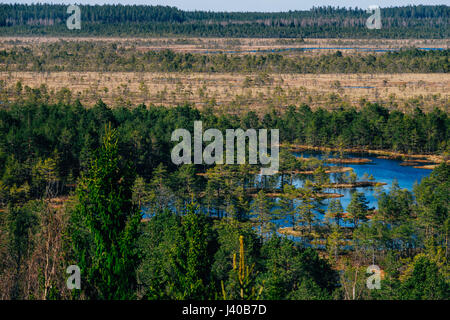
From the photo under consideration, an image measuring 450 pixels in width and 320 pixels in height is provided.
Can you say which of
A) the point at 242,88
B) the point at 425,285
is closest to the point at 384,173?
the point at 425,285

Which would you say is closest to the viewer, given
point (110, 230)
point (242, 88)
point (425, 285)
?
point (110, 230)

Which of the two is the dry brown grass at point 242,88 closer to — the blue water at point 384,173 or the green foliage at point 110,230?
the blue water at point 384,173

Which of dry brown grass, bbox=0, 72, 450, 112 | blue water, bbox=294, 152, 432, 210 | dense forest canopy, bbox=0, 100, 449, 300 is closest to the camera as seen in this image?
dense forest canopy, bbox=0, 100, 449, 300

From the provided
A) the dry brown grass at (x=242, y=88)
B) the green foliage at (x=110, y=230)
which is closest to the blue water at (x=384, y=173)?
the dry brown grass at (x=242, y=88)

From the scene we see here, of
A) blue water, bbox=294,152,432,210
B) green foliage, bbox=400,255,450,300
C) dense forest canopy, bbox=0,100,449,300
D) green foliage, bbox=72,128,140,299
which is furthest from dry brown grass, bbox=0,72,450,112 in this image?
green foliage, bbox=72,128,140,299

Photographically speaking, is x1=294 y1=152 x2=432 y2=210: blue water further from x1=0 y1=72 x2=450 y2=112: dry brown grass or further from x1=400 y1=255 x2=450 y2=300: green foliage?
x1=0 y1=72 x2=450 y2=112: dry brown grass

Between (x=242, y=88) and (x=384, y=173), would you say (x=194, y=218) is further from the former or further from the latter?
(x=242, y=88)

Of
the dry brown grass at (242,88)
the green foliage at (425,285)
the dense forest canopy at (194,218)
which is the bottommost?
the green foliage at (425,285)

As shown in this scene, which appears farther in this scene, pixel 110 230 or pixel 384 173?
pixel 384 173

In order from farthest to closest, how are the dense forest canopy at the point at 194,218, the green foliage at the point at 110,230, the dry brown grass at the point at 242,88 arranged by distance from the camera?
the dry brown grass at the point at 242,88
the dense forest canopy at the point at 194,218
the green foliage at the point at 110,230

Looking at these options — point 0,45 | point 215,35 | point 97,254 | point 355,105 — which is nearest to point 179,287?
point 97,254
